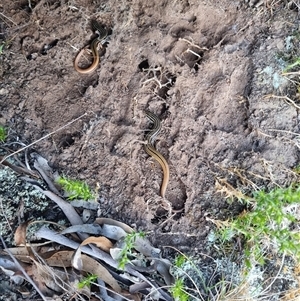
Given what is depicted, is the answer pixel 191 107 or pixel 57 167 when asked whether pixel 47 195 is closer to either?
pixel 57 167

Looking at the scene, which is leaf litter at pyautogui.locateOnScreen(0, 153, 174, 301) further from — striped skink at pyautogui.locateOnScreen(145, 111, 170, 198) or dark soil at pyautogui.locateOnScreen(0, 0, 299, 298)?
striped skink at pyautogui.locateOnScreen(145, 111, 170, 198)

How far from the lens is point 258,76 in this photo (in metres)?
3.59

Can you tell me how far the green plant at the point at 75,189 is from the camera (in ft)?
10.8

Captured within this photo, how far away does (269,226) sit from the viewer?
10.6 feet

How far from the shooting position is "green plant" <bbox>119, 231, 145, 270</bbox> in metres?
3.15

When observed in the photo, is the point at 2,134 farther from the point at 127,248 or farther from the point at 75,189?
the point at 127,248

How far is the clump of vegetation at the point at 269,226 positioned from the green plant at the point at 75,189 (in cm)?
95

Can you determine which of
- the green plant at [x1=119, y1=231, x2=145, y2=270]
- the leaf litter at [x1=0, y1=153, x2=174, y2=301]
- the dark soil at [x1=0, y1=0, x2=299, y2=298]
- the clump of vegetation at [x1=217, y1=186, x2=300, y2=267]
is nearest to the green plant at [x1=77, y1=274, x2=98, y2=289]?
the leaf litter at [x1=0, y1=153, x2=174, y2=301]

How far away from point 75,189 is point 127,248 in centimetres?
54

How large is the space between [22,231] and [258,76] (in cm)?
199

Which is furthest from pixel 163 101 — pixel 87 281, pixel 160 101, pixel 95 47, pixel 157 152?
pixel 87 281

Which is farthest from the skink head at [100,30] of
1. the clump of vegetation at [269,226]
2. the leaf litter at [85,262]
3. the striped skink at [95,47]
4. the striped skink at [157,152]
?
the clump of vegetation at [269,226]

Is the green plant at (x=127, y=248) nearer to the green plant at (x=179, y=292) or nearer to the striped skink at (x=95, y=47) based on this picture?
the green plant at (x=179, y=292)

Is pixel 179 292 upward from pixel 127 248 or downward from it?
downward
